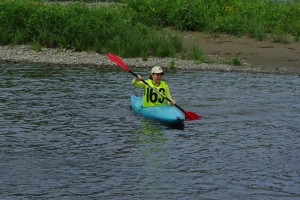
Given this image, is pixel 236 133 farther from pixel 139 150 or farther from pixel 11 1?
pixel 11 1

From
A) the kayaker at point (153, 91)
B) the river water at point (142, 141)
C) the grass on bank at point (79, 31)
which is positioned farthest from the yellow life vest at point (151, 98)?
the grass on bank at point (79, 31)

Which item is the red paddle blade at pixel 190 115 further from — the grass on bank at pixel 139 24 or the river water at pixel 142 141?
the grass on bank at pixel 139 24

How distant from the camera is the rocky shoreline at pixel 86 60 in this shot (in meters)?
25.1

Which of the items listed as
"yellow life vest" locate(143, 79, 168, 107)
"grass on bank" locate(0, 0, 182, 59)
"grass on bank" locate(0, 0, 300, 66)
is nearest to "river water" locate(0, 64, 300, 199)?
"yellow life vest" locate(143, 79, 168, 107)

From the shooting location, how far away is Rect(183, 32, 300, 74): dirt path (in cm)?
2575

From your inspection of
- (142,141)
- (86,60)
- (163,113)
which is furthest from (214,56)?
(142,141)

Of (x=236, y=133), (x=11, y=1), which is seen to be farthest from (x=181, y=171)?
(x=11, y=1)

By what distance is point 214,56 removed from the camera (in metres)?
26.6

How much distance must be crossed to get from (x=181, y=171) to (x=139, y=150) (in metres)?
1.73

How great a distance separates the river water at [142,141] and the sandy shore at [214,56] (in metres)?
1.90

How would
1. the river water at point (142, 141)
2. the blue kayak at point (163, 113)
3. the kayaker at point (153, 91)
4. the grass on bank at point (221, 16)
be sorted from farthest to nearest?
the grass on bank at point (221, 16) < the kayaker at point (153, 91) < the blue kayak at point (163, 113) < the river water at point (142, 141)

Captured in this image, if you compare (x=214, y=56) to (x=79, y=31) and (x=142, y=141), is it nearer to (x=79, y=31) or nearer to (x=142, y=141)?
(x=79, y=31)

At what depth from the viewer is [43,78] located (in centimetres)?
2278

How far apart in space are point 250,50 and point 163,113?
10798 millimetres
